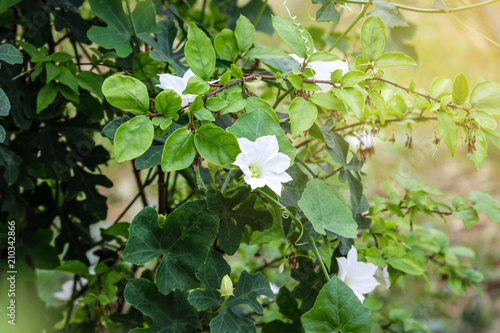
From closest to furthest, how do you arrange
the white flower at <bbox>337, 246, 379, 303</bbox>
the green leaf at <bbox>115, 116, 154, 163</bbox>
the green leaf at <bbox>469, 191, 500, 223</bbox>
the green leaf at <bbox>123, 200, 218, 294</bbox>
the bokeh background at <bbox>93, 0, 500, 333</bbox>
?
1. the green leaf at <bbox>115, 116, 154, 163</bbox>
2. the green leaf at <bbox>123, 200, 218, 294</bbox>
3. the white flower at <bbox>337, 246, 379, 303</bbox>
4. the green leaf at <bbox>469, 191, 500, 223</bbox>
5. the bokeh background at <bbox>93, 0, 500, 333</bbox>

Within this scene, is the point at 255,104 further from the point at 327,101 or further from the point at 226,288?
the point at 226,288

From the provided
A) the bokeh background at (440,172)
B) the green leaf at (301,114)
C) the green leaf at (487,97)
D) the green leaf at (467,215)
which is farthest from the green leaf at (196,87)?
the bokeh background at (440,172)

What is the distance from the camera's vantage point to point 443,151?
12.0ft

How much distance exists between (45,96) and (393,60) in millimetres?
649

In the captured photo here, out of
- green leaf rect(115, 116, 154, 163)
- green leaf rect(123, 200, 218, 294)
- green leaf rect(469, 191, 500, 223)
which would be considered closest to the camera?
green leaf rect(115, 116, 154, 163)

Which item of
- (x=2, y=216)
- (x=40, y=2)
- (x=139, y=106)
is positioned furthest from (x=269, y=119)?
(x=2, y=216)

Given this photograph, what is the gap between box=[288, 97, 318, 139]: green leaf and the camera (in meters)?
0.61

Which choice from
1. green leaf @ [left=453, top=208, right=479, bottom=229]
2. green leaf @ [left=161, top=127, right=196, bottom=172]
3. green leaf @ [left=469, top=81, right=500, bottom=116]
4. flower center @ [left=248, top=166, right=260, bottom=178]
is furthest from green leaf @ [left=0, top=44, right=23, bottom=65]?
green leaf @ [left=453, top=208, right=479, bottom=229]

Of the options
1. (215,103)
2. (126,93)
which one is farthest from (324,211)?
(126,93)

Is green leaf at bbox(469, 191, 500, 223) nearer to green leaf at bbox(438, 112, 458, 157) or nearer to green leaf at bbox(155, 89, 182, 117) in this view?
green leaf at bbox(438, 112, 458, 157)

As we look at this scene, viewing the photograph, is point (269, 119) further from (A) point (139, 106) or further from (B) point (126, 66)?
(B) point (126, 66)

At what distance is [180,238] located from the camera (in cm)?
65

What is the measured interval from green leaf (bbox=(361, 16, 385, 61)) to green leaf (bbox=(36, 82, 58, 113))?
59 cm

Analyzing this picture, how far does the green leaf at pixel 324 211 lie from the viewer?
66cm
